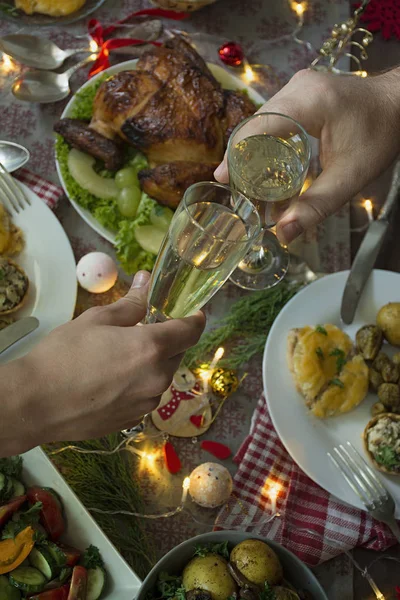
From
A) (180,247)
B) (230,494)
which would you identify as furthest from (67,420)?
(230,494)

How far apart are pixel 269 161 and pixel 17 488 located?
1.08m

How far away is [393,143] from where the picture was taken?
71.6 inches

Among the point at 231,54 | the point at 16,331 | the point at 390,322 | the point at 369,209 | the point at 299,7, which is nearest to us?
the point at 16,331

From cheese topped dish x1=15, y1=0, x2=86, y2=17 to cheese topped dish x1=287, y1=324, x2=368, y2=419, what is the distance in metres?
1.50

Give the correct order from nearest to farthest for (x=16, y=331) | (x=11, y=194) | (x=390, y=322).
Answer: (x=16, y=331)
(x=390, y=322)
(x=11, y=194)

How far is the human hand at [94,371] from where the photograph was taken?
125 centimetres

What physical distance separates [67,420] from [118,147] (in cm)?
120

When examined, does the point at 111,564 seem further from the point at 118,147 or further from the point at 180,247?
the point at 118,147

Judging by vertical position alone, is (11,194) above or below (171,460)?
above

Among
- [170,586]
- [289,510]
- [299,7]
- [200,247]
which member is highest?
[200,247]

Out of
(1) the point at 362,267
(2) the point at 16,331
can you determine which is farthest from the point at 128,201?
(1) the point at 362,267

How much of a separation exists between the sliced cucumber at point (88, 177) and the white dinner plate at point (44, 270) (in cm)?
15

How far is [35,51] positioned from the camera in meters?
2.36

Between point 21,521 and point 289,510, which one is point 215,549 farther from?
point 21,521
